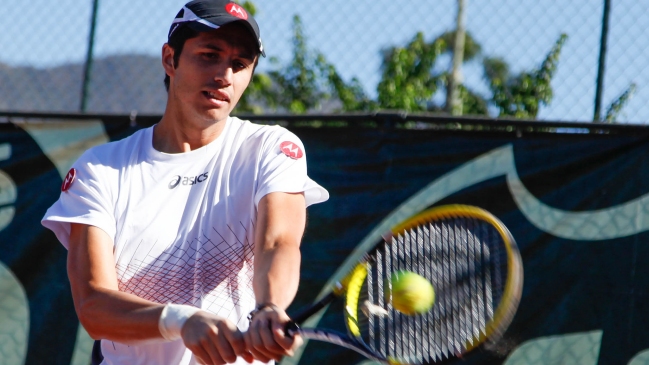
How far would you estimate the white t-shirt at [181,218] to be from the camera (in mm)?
2525

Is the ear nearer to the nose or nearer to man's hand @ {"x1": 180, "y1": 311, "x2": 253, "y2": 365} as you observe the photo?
the nose

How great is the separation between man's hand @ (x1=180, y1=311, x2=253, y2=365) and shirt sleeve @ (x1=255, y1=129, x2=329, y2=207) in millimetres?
566

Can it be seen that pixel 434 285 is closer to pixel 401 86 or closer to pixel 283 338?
pixel 283 338

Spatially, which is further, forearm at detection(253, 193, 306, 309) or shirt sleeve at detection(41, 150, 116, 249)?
shirt sleeve at detection(41, 150, 116, 249)

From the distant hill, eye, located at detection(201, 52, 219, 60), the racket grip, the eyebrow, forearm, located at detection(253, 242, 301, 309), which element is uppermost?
the eyebrow

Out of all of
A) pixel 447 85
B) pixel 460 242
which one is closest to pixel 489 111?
pixel 447 85

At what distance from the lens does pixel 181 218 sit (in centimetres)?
255

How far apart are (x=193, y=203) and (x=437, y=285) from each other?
751mm

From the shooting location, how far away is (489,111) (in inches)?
259

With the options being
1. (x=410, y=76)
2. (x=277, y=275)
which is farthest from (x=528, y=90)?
(x=277, y=275)

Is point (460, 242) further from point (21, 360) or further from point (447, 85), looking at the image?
point (447, 85)

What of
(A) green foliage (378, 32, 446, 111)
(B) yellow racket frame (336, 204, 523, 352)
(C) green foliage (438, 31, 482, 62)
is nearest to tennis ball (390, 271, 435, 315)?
(B) yellow racket frame (336, 204, 523, 352)

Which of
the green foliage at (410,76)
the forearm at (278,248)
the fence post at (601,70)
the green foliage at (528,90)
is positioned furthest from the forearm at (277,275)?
the green foliage at (410,76)

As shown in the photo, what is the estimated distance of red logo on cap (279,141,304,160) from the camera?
2627 millimetres
